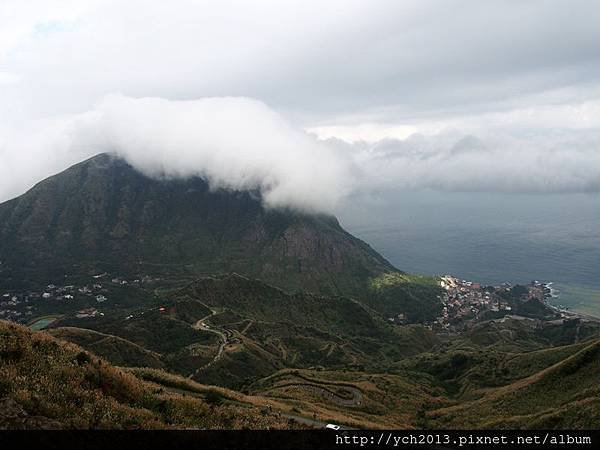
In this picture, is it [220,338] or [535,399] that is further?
[220,338]

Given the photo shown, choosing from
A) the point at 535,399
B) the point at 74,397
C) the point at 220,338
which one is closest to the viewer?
the point at 74,397

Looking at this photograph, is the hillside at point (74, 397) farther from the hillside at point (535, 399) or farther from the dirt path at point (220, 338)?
the dirt path at point (220, 338)

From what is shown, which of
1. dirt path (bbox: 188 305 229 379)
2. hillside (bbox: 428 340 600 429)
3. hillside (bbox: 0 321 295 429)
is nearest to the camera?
hillside (bbox: 0 321 295 429)

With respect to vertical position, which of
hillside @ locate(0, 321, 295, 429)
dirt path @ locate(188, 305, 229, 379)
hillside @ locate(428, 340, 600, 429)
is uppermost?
hillside @ locate(0, 321, 295, 429)

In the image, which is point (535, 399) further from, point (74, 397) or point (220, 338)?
point (220, 338)

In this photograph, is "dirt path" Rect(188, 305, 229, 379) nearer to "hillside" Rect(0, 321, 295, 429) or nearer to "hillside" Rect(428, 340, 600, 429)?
"hillside" Rect(428, 340, 600, 429)

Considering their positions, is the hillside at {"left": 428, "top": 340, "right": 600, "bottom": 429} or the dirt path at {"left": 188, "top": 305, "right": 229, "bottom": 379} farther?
the dirt path at {"left": 188, "top": 305, "right": 229, "bottom": 379}

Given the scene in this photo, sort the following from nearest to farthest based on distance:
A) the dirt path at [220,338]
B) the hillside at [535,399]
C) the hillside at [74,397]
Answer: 1. the hillside at [74,397]
2. the hillside at [535,399]
3. the dirt path at [220,338]

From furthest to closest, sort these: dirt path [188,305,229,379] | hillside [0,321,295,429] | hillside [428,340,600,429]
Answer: dirt path [188,305,229,379]
hillside [428,340,600,429]
hillside [0,321,295,429]

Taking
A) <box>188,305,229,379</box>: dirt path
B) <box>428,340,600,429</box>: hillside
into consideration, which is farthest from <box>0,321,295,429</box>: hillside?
<box>188,305,229,379</box>: dirt path

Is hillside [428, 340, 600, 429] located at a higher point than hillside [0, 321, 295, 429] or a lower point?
lower

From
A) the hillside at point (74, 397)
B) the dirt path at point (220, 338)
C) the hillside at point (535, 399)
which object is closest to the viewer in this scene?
the hillside at point (74, 397)

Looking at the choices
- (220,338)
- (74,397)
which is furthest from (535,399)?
(220,338)

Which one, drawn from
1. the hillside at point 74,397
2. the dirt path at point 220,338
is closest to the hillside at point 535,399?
the hillside at point 74,397
